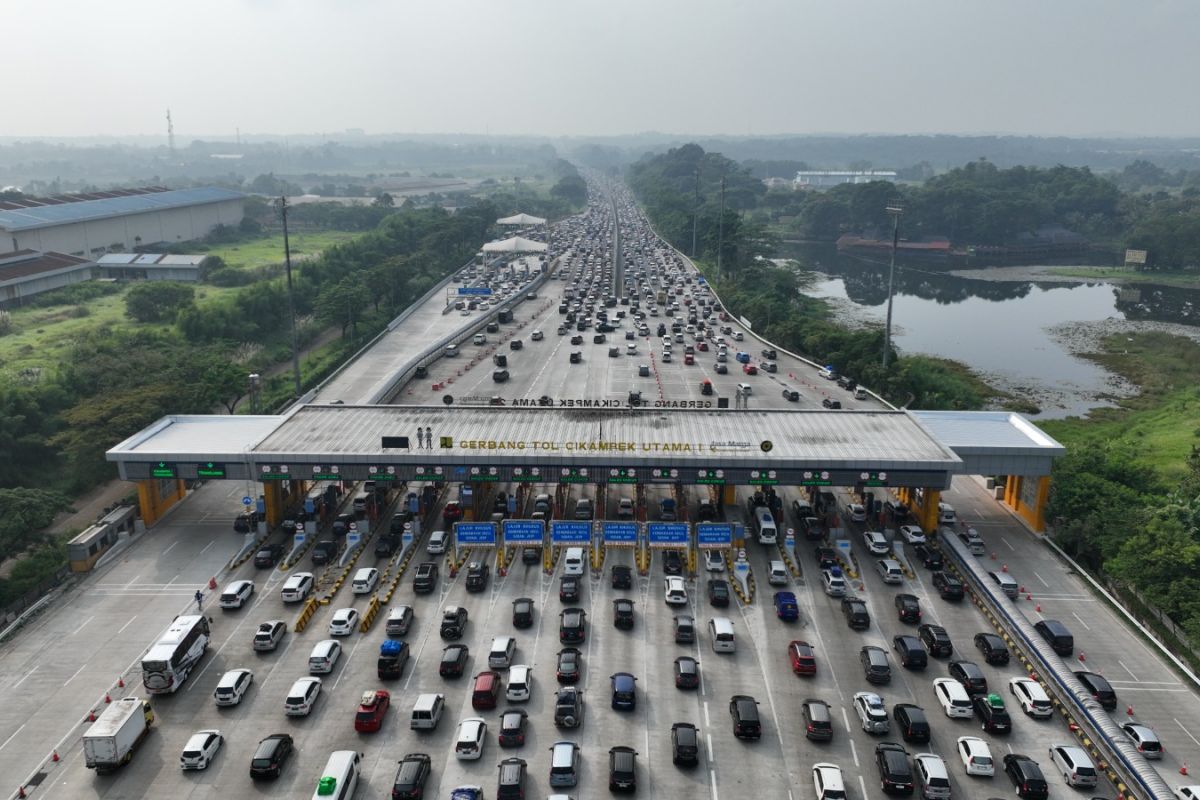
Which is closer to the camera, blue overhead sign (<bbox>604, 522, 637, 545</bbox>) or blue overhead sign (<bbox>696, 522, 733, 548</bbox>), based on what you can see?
blue overhead sign (<bbox>696, 522, 733, 548</bbox>)

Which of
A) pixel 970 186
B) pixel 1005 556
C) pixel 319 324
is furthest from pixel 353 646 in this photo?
pixel 970 186

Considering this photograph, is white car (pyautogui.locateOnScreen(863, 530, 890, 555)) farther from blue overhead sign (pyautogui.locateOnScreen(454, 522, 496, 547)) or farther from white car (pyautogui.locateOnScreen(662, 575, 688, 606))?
blue overhead sign (pyautogui.locateOnScreen(454, 522, 496, 547))

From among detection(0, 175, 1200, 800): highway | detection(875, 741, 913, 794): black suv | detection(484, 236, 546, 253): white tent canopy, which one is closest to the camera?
detection(875, 741, 913, 794): black suv

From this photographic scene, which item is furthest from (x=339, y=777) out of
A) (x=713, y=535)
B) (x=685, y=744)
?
(x=713, y=535)

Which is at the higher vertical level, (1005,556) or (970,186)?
(970,186)

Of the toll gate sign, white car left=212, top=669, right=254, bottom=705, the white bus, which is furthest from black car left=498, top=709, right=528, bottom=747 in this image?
the toll gate sign

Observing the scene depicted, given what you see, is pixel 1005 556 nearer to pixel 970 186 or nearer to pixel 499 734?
pixel 499 734
